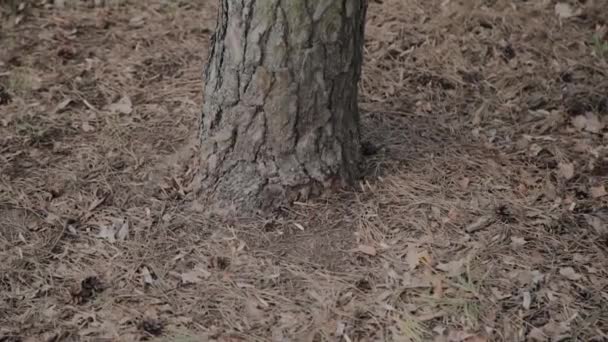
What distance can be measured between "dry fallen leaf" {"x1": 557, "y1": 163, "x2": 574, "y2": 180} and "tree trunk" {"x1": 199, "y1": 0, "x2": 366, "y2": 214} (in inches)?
36.5

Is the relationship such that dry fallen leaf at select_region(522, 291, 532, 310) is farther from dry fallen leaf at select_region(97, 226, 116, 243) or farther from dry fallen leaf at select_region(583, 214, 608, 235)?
dry fallen leaf at select_region(97, 226, 116, 243)

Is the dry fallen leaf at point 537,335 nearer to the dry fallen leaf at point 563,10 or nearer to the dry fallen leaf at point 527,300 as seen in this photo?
the dry fallen leaf at point 527,300

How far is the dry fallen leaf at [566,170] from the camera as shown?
10.00 feet

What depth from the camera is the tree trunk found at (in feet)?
8.36

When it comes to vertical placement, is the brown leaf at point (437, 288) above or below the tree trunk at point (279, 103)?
below

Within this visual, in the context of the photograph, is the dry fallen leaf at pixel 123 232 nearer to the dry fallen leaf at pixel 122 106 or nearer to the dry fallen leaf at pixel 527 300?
the dry fallen leaf at pixel 122 106

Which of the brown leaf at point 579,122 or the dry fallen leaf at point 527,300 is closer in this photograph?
the dry fallen leaf at point 527,300

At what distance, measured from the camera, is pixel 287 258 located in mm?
2695

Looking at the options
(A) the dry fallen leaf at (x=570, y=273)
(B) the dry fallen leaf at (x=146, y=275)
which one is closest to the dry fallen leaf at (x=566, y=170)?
(A) the dry fallen leaf at (x=570, y=273)

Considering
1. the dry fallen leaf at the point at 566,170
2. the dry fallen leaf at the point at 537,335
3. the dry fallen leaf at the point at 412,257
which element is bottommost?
the dry fallen leaf at the point at 537,335

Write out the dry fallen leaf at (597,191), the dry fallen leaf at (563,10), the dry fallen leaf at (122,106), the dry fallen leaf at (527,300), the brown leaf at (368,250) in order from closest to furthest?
the dry fallen leaf at (527,300), the brown leaf at (368,250), the dry fallen leaf at (597,191), the dry fallen leaf at (122,106), the dry fallen leaf at (563,10)

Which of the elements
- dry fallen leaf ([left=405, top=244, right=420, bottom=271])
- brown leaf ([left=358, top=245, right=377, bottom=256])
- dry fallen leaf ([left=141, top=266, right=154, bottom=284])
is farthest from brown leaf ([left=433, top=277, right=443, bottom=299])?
dry fallen leaf ([left=141, top=266, right=154, bottom=284])

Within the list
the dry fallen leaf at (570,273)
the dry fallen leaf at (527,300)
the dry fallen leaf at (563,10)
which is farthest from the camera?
the dry fallen leaf at (563,10)

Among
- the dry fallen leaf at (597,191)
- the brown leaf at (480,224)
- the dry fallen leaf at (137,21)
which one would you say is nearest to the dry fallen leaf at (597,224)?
the dry fallen leaf at (597,191)
